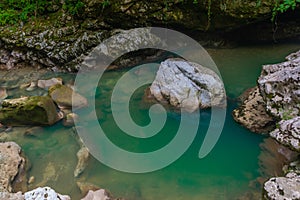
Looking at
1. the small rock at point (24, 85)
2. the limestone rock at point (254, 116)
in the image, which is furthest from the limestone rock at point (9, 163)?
the limestone rock at point (254, 116)

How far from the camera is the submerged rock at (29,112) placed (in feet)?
13.1

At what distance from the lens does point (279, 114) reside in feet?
10.6

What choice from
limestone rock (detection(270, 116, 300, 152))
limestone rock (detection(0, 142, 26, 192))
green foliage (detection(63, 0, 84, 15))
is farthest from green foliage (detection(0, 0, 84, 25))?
limestone rock (detection(270, 116, 300, 152))

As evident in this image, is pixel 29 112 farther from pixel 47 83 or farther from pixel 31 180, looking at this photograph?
pixel 47 83

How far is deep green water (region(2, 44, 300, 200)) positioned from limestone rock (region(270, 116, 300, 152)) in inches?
22.4

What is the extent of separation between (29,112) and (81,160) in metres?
1.07

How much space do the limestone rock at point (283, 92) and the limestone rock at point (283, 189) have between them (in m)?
0.80

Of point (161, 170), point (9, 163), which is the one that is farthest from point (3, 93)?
point (161, 170)

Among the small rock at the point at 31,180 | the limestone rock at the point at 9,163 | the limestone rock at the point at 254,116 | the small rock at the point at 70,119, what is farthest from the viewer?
the small rock at the point at 70,119

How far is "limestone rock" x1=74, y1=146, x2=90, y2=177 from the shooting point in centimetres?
344

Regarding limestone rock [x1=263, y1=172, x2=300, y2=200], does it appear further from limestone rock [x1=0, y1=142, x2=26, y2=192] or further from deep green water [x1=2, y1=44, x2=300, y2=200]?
limestone rock [x1=0, y1=142, x2=26, y2=192]

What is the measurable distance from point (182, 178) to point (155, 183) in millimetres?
306

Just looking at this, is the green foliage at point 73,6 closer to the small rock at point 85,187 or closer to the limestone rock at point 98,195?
the small rock at point 85,187

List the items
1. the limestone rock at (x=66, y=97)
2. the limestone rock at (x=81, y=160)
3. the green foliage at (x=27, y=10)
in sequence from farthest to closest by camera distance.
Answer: the green foliage at (x=27, y=10) → the limestone rock at (x=66, y=97) → the limestone rock at (x=81, y=160)
